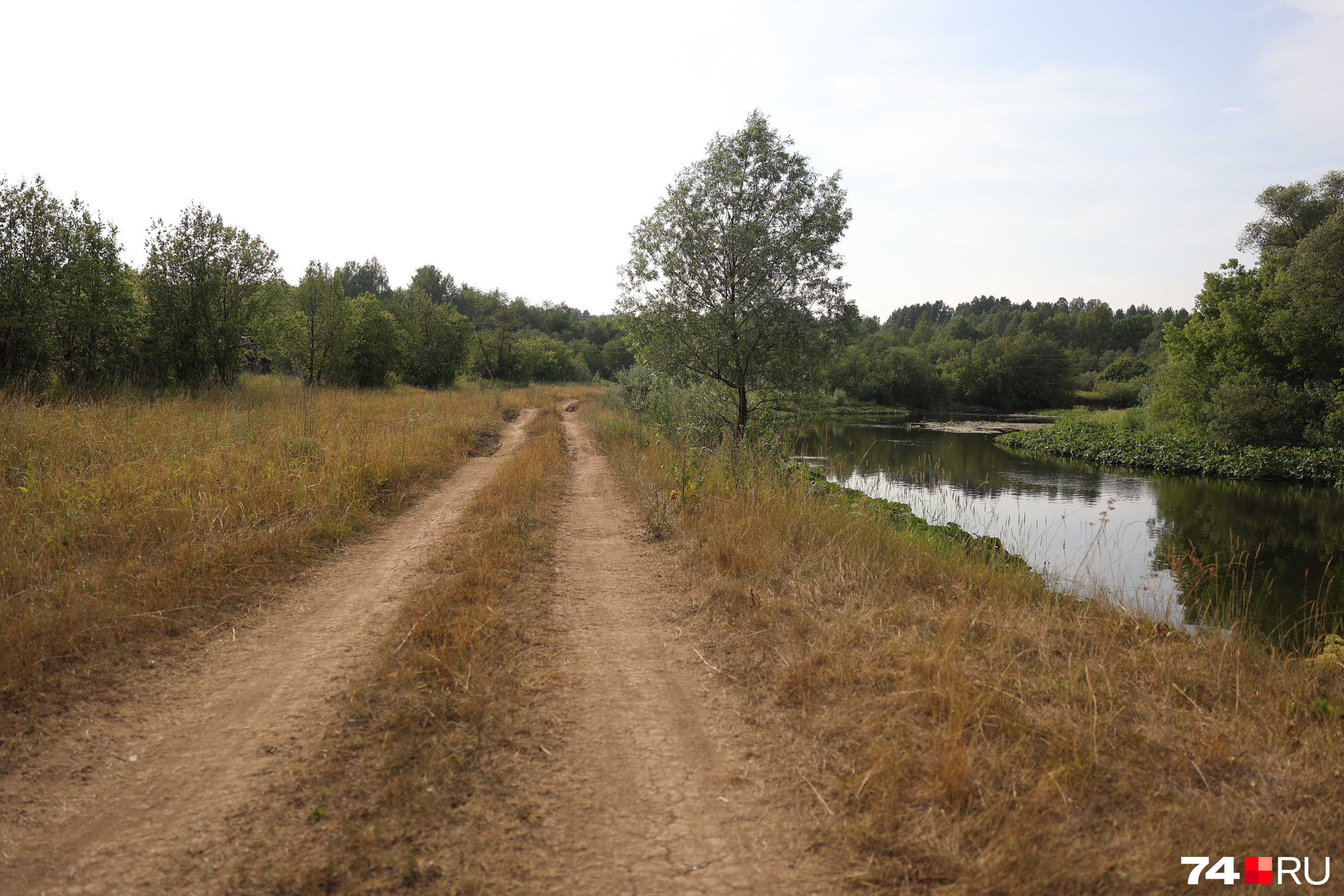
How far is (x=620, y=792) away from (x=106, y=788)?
247 cm

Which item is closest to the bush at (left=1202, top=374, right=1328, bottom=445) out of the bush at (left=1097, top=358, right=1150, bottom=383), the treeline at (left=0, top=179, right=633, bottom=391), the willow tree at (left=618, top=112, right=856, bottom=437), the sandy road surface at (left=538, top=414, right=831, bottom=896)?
the willow tree at (left=618, top=112, right=856, bottom=437)

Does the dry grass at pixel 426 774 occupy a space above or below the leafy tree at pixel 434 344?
below

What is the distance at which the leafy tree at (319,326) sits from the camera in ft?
105

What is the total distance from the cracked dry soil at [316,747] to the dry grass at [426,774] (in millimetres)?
144

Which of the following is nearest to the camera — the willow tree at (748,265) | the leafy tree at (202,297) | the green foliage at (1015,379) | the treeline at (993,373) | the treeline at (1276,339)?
the willow tree at (748,265)

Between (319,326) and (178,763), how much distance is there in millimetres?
33902

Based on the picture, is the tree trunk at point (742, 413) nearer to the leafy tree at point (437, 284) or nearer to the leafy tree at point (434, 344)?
the leafy tree at point (434, 344)

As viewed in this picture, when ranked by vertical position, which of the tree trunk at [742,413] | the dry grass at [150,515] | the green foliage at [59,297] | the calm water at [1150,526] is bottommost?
the calm water at [1150,526]

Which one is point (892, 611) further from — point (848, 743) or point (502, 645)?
point (502, 645)

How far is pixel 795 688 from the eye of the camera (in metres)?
4.12

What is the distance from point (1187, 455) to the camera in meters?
29.4

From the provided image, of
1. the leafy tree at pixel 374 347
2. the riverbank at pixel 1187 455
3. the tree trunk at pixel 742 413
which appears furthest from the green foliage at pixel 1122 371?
the tree trunk at pixel 742 413

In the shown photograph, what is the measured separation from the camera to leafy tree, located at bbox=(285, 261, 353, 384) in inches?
1259

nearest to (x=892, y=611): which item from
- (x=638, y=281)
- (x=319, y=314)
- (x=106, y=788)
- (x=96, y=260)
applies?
(x=106, y=788)
